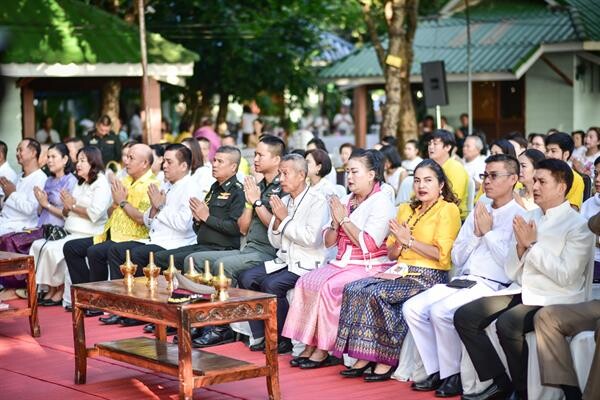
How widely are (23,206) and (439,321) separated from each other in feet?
20.3

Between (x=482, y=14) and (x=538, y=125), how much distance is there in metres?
3.55

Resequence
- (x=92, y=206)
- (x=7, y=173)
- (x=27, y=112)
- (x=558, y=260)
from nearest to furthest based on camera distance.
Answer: (x=558, y=260) < (x=92, y=206) < (x=7, y=173) < (x=27, y=112)

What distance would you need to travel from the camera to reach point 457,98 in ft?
83.9

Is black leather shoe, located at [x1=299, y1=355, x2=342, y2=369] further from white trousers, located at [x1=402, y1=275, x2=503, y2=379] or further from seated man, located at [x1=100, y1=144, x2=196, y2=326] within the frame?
seated man, located at [x1=100, y1=144, x2=196, y2=326]

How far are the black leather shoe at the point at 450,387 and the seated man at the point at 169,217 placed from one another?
3.67 metres

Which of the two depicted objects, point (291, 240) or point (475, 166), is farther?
A: point (475, 166)

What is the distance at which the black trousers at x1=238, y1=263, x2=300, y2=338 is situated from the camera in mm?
8719

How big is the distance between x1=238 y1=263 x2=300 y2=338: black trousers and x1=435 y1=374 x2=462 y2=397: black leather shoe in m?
1.83

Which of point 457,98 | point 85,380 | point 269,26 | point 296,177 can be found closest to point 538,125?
point 457,98

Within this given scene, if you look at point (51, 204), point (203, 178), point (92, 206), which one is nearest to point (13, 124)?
point (51, 204)

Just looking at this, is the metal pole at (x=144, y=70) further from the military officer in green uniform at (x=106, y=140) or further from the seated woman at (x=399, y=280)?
the seated woman at (x=399, y=280)

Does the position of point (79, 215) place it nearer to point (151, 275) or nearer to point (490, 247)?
point (151, 275)

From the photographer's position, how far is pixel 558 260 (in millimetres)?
6762

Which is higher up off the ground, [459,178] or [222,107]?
[222,107]
